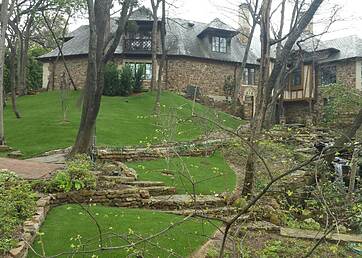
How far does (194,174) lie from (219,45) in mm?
21000

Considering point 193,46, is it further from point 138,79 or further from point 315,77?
point 315,77

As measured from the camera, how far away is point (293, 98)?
30359mm

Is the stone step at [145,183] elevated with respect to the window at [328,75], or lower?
lower

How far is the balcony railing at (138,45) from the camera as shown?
1230 inches

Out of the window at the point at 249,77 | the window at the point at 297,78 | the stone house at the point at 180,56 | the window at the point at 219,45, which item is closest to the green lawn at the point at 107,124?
the stone house at the point at 180,56

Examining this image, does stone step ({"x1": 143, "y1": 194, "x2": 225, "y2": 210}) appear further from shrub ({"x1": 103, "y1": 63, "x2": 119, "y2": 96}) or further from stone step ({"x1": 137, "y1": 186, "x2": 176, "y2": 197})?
shrub ({"x1": 103, "y1": 63, "x2": 119, "y2": 96})

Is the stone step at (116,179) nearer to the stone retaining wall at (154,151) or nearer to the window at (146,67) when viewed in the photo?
the stone retaining wall at (154,151)

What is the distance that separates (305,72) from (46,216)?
82.9 ft

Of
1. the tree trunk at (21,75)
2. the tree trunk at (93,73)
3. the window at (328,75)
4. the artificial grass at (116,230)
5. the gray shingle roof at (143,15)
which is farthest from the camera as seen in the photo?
the tree trunk at (21,75)

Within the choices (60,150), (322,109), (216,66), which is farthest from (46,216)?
(216,66)

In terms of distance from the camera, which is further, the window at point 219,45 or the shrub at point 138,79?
the window at point 219,45

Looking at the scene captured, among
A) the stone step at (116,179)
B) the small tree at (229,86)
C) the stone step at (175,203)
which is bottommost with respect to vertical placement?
the stone step at (175,203)

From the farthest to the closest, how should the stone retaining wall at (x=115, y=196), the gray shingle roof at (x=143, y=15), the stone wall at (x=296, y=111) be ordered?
the gray shingle roof at (x=143, y=15), the stone wall at (x=296, y=111), the stone retaining wall at (x=115, y=196)

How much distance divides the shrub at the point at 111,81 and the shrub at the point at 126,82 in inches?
10.8
